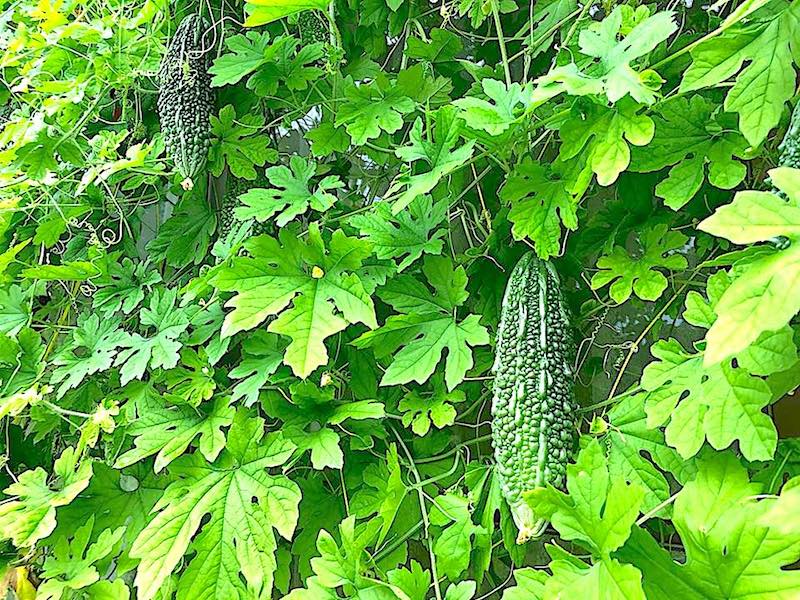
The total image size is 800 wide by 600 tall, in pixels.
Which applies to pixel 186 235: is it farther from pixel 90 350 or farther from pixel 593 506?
pixel 593 506

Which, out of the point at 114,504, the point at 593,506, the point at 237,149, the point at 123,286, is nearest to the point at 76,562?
the point at 114,504

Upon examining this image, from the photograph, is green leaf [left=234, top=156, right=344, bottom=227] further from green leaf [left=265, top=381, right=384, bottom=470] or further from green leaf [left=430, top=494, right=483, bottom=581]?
green leaf [left=430, top=494, right=483, bottom=581]

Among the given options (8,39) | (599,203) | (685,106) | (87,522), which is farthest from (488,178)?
(8,39)

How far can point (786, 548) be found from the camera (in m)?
0.68

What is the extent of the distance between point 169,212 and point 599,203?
3.11ft

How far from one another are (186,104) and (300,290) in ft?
1.36

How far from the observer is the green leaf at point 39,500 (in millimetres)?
1143

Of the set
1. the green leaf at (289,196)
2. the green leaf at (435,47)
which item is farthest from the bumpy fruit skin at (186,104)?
the green leaf at (435,47)

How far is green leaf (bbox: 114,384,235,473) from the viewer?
1115mm

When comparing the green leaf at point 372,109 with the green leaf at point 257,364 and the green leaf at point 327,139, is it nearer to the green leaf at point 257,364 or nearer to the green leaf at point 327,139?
the green leaf at point 327,139

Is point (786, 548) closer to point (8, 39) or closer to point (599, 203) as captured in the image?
point (599, 203)

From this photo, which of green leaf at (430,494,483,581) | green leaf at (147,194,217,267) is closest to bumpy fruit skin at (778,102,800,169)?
green leaf at (430,494,483,581)

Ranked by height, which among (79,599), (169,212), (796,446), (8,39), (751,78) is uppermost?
(751,78)

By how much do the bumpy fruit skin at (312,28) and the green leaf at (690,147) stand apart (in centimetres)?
62
